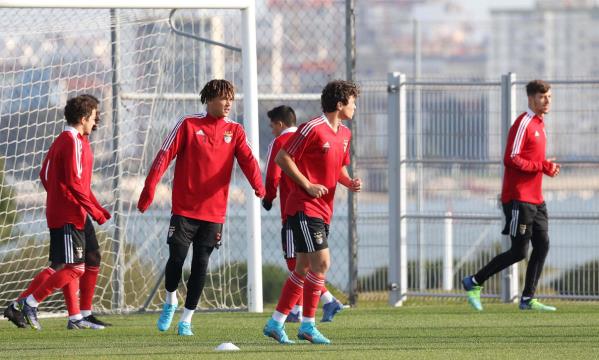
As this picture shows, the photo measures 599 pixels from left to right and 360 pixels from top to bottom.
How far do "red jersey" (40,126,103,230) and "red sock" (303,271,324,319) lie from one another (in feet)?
6.44

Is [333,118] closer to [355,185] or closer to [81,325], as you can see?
[355,185]

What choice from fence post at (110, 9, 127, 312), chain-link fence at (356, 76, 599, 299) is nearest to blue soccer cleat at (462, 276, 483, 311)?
chain-link fence at (356, 76, 599, 299)

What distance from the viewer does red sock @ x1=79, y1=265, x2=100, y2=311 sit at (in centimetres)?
1120

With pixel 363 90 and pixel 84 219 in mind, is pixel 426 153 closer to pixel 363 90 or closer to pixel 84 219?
pixel 363 90

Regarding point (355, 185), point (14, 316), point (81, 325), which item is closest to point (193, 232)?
point (355, 185)

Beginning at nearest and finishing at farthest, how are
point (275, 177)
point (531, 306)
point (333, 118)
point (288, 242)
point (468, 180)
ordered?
point (333, 118), point (275, 177), point (288, 242), point (531, 306), point (468, 180)

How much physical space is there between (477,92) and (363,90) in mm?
1293

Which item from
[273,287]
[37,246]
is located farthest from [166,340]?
[273,287]

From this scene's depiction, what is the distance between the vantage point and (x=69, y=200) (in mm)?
10664

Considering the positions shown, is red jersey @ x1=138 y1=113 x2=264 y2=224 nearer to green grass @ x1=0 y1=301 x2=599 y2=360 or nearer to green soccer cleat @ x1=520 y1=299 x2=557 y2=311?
green grass @ x1=0 y1=301 x2=599 y2=360

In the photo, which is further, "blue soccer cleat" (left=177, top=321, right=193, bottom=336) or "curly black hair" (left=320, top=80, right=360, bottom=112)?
"blue soccer cleat" (left=177, top=321, right=193, bottom=336)

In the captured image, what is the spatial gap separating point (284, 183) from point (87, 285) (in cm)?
184

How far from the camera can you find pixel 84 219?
10773 millimetres

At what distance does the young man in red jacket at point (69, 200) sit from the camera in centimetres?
1057
